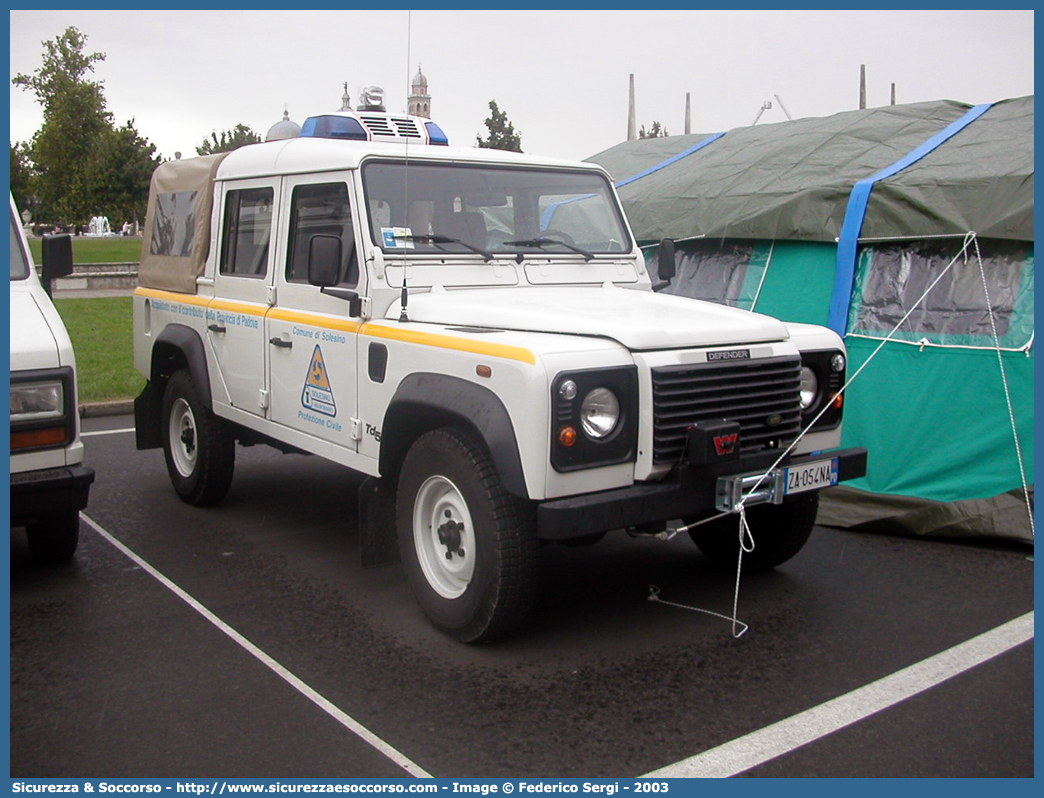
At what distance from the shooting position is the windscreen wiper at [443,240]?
5166 millimetres

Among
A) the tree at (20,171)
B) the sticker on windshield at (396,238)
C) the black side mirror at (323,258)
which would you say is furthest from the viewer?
the tree at (20,171)

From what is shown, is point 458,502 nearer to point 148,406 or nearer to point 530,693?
point 530,693

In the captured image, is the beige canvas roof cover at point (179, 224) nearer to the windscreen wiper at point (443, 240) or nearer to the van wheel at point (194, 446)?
the van wheel at point (194, 446)

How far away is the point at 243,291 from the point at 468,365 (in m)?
2.54

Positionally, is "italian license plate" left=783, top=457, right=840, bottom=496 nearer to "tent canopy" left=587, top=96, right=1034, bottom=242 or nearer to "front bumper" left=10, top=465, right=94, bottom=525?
"tent canopy" left=587, top=96, right=1034, bottom=242

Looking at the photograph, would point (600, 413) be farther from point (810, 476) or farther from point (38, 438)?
point (38, 438)

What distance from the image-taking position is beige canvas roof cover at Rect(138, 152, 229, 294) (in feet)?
21.9

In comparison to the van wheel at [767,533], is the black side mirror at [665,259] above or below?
above

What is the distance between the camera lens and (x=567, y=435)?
390cm

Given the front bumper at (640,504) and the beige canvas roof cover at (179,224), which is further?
the beige canvas roof cover at (179,224)

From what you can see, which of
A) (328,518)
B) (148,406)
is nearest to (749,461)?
(328,518)

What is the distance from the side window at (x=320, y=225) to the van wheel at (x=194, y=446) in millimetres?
1373

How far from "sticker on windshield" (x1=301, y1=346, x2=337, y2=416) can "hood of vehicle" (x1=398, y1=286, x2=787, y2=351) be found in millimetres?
696

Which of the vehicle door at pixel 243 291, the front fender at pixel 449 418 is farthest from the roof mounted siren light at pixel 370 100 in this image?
the front fender at pixel 449 418
